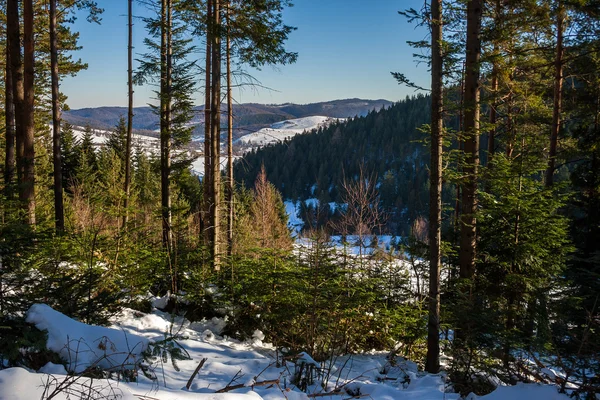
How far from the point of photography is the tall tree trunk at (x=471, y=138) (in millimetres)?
7188

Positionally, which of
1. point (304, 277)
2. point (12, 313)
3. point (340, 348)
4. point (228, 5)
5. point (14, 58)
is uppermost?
point (228, 5)

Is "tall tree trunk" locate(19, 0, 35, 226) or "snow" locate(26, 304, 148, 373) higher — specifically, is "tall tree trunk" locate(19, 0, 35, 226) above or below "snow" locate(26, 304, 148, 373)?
above

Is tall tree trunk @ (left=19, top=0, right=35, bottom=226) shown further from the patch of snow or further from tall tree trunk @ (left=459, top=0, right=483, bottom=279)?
tall tree trunk @ (left=459, top=0, right=483, bottom=279)

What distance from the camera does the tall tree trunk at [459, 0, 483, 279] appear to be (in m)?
7.19

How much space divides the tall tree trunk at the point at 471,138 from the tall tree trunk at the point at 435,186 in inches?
22.9

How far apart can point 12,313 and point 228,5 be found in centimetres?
832

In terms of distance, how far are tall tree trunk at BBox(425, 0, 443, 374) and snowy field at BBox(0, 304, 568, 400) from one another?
0.68 m

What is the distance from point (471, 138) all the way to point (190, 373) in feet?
22.6

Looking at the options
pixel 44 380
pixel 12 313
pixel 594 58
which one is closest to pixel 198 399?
pixel 44 380

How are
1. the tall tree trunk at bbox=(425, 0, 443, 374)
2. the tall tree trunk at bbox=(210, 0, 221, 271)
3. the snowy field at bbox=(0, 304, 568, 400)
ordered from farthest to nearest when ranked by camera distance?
the tall tree trunk at bbox=(210, 0, 221, 271) → the tall tree trunk at bbox=(425, 0, 443, 374) → the snowy field at bbox=(0, 304, 568, 400)

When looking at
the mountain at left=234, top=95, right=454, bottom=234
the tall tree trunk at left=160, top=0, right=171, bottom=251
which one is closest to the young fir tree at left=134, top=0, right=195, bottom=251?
the tall tree trunk at left=160, top=0, right=171, bottom=251

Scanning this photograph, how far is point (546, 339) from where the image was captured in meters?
4.98

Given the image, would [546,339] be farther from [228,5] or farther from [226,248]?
[228,5]

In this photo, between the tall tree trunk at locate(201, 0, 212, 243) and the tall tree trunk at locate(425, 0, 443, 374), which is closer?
the tall tree trunk at locate(425, 0, 443, 374)
